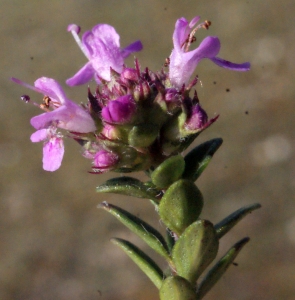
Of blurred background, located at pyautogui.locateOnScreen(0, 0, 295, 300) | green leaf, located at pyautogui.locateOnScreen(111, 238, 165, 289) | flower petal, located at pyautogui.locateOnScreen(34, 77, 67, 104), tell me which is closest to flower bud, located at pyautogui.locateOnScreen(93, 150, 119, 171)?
flower petal, located at pyautogui.locateOnScreen(34, 77, 67, 104)

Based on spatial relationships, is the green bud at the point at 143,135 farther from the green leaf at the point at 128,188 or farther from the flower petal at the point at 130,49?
the flower petal at the point at 130,49

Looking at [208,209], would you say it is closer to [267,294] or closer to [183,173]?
[267,294]

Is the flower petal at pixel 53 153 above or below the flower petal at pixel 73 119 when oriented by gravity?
below

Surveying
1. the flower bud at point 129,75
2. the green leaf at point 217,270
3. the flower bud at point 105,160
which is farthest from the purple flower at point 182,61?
the green leaf at point 217,270

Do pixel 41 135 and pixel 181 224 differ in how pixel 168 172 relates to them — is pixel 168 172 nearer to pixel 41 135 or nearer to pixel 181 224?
pixel 181 224

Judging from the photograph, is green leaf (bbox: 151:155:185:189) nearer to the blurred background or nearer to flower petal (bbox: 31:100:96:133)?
flower petal (bbox: 31:100:96:133)
